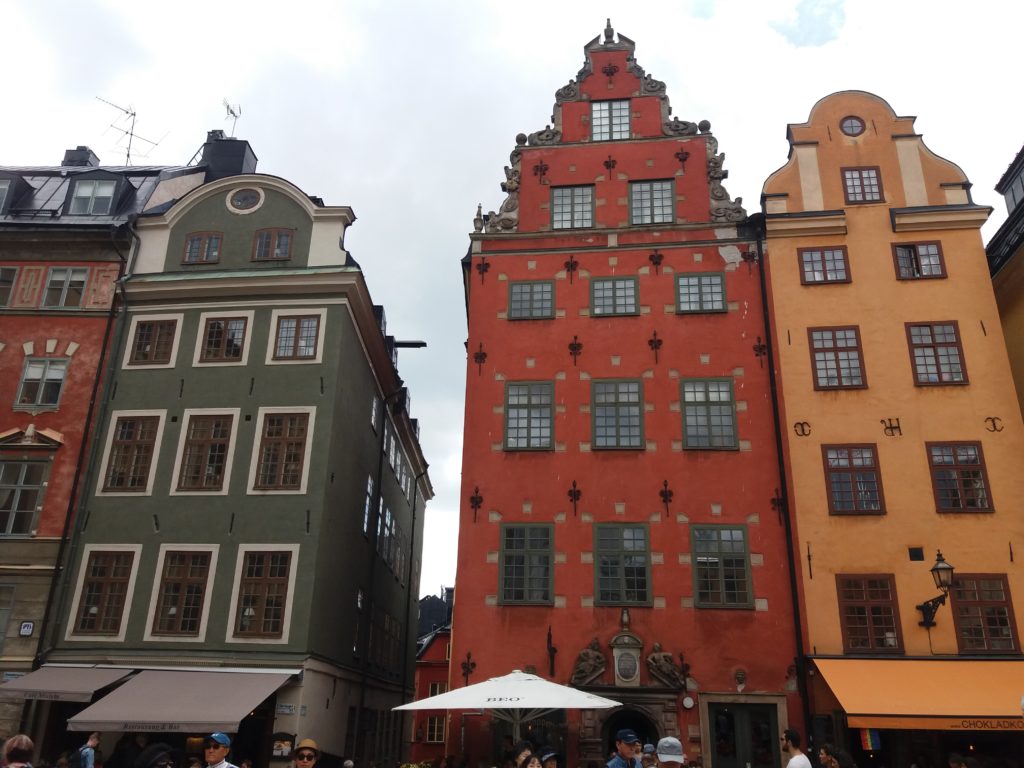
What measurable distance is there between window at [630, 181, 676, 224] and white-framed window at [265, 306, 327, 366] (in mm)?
9663

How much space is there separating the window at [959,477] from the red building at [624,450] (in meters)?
3.90

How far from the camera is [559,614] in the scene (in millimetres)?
19672

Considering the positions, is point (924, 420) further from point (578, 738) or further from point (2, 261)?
point (2, 261)

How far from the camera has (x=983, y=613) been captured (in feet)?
61.5

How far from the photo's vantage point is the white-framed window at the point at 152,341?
23688mm

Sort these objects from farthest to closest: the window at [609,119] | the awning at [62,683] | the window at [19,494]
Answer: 1. the window at [609,119]
2. the window at [19,494]
3. the awning at [62,683]

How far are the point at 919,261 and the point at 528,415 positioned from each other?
38.3 ft

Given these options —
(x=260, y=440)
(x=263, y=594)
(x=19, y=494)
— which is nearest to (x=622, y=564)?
(x=263, y=594)

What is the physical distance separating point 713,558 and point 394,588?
688 inches

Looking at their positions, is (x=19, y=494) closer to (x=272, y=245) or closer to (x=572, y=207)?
(x=272, y=245)

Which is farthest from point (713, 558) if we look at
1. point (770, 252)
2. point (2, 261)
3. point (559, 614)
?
point (2, 261)

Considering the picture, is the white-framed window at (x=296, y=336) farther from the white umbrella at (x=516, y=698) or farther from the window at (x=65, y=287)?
the white umbrella at (x=516, y=698)

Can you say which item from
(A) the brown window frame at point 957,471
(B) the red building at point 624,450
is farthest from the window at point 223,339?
(A) the brown window frame at point 957,471

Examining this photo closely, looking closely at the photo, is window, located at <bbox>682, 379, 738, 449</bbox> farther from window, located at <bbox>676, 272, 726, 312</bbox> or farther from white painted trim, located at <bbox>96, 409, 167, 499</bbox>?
white painted trim, located at <bbox>96, 409, 167, 499</bbox>
